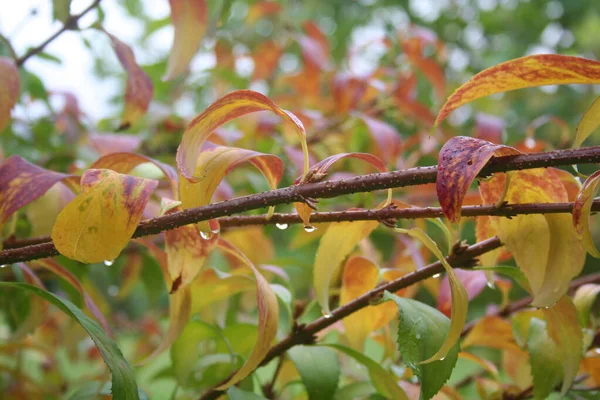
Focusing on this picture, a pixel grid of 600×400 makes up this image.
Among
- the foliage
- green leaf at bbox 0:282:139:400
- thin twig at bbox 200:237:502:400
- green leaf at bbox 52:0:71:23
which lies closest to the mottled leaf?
the foliage

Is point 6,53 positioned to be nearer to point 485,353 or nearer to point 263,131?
point 263,131

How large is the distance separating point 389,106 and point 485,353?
112 cm

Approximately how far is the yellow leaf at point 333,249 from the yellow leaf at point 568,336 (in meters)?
0.15

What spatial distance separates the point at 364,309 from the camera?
48 cm

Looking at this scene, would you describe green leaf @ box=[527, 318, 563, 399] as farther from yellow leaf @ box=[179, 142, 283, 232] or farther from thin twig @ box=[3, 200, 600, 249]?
yellow leaf @ box=[179, 142, 283, 232]

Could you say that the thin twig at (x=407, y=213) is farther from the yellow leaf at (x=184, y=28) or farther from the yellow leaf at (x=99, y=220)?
the yellow leaf at (x=184, y=28)

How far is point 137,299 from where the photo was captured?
2.56m

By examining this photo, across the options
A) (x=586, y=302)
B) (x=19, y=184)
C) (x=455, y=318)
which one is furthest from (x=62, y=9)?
(x=586, y=302)

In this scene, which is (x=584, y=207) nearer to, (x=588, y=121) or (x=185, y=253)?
(x=588, y=121)

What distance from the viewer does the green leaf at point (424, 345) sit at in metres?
0.36

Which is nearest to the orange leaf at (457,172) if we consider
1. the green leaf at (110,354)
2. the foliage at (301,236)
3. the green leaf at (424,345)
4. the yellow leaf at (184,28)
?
the foliage at (301,236)

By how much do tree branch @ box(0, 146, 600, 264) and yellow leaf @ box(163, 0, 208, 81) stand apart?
0.24 m

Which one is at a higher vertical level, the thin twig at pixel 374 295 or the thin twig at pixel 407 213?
the thin twig at pixel 407 213

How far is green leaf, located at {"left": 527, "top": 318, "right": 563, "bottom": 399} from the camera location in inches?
16.9
